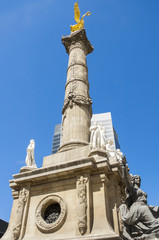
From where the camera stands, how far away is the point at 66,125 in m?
16.1

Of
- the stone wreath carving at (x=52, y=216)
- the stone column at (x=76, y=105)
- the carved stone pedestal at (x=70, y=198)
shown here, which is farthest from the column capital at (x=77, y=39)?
the stone wreath carving at (x=52, y=216)

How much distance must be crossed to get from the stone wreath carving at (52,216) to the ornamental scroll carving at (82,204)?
1.10 metres

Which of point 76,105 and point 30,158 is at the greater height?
point 76,105

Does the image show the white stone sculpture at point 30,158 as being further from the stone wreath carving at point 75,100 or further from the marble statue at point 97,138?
the marble statue at point 97,138

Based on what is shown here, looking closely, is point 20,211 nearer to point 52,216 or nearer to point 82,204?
point 52,216

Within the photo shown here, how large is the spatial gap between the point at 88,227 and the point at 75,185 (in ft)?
7.60

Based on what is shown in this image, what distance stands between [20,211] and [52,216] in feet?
6.31

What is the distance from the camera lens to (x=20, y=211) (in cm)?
1225

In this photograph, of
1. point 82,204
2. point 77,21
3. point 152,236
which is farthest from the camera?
point 77,21

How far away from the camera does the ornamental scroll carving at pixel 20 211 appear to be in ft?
38.1

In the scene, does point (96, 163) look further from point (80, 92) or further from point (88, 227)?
point (80, 92)

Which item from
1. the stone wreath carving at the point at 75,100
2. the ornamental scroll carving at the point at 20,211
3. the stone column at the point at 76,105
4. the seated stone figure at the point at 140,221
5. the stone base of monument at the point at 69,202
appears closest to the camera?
the seated stone figure at the point at 140,221

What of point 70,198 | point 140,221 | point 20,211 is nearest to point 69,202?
point 70,198

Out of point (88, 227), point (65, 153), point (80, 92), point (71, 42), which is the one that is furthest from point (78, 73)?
point (88, 227)
